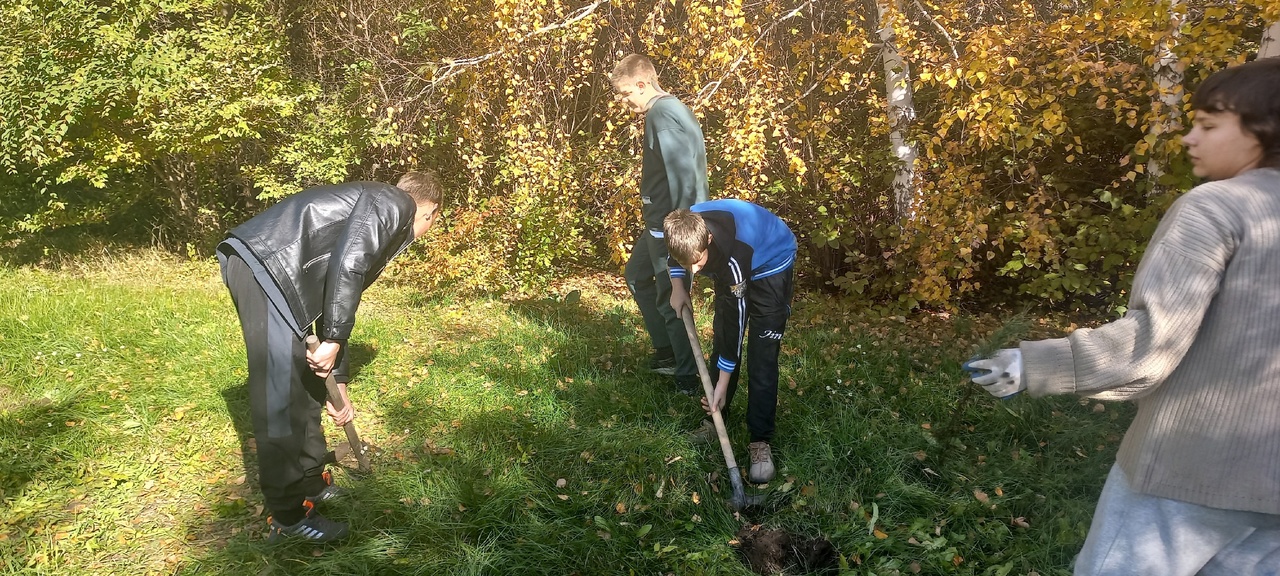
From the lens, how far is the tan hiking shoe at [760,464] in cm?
325

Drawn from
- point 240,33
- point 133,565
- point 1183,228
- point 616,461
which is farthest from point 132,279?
point 1183,228

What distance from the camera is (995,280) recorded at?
5848mm

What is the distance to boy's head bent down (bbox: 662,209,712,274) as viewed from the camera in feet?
9.07

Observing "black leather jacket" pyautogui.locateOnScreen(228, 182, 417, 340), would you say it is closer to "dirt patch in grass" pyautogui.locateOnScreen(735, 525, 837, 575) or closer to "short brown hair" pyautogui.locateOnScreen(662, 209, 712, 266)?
"short brown hair" pyautogui.locateOnScreen(662, 209, 712, 266)

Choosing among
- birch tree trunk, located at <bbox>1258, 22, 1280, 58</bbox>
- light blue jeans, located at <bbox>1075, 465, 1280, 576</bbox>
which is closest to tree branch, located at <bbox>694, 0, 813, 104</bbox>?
birch tree trunk, located at <bbox>1258, 22, 1280, 58</bbox>

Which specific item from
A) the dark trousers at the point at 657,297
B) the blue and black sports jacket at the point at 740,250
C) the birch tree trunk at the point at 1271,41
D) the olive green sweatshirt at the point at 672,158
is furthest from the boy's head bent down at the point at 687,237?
the birch tree trunk at the point at 1271,41

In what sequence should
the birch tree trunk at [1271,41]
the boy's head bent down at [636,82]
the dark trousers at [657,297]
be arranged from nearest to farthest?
the birch tree trunk at [1271,41] → the boy's head bent down at [636,82] → the dark trousers at [657,297]

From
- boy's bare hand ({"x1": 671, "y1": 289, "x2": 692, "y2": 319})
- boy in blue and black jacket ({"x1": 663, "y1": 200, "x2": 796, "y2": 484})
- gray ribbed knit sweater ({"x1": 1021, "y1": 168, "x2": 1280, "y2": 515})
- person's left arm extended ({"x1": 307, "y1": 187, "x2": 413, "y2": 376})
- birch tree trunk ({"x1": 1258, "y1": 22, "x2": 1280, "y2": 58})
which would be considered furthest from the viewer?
birch tree trunk ({"x1": 1258, "y1": 22, "x2": 1280, "y2": 58})

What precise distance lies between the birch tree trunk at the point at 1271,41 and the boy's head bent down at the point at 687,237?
302 centimetres

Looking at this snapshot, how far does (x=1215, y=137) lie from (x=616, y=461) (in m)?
2.62

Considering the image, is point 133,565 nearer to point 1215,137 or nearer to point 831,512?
point 831,512

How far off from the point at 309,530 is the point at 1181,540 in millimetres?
2956

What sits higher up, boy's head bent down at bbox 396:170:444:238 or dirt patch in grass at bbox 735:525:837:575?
boy's head bent down at bbox 396:170:444:238

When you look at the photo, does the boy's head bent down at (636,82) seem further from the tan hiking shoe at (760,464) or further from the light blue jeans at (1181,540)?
the light blue jeans at (1181,540)
